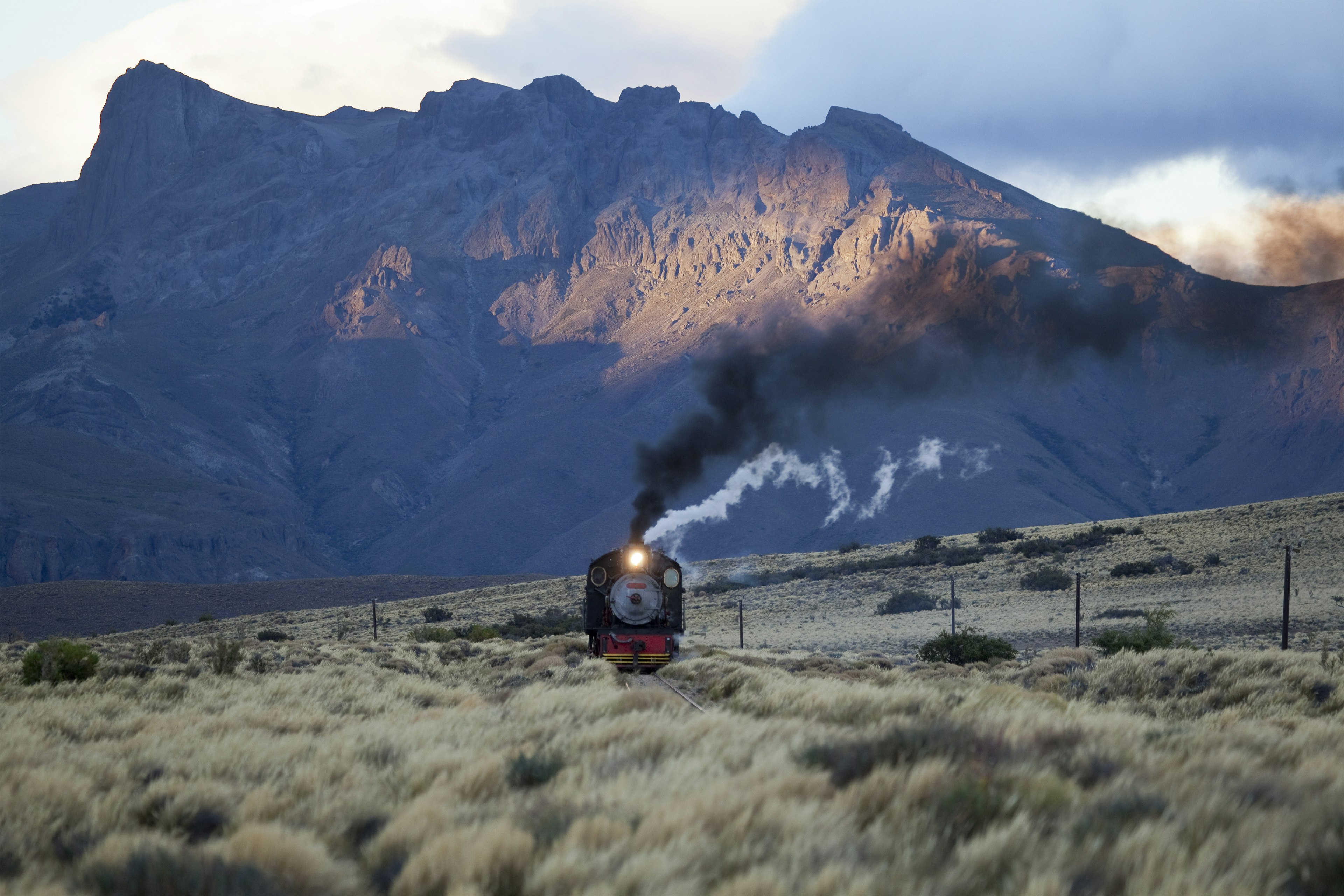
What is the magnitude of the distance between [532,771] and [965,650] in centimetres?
2151

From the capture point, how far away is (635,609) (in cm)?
2317

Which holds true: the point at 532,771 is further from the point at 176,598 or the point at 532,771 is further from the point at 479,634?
the point at 176,598

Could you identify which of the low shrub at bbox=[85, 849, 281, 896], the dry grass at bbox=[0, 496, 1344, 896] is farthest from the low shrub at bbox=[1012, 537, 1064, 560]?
the low shrub at bbox=[85, 849, 281, 896]

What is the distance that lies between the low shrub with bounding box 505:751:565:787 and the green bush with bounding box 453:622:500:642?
99.2 feet

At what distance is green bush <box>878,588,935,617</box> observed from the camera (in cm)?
4834

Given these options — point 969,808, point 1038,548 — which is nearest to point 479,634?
point 1038,548

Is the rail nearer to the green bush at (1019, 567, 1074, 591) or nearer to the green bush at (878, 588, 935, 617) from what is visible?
the green bush at (878, 588, 935, 617)

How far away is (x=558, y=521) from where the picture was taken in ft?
485

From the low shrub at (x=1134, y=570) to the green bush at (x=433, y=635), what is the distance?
29.9m

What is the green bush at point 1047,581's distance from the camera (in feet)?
160

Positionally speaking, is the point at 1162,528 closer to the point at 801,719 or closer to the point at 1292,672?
the point at 1292,672

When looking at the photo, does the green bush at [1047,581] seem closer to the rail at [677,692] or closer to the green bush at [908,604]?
the green bush at [908,604]

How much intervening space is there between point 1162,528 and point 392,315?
154928 mm

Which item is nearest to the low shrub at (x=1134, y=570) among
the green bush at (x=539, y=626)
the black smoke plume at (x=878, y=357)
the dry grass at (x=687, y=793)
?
the black smoke plume at (x=878, y=357)
